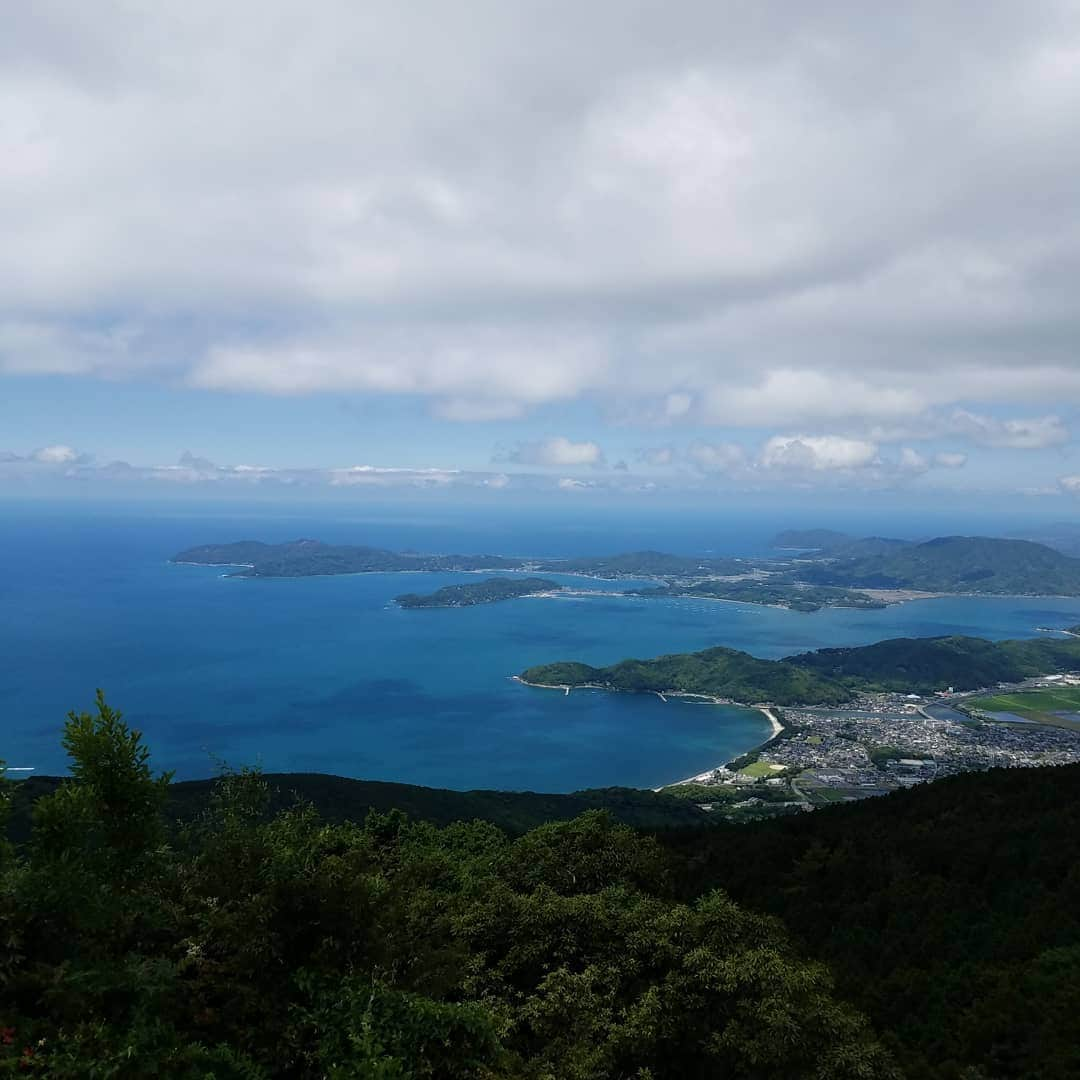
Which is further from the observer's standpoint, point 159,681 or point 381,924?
point 159,681

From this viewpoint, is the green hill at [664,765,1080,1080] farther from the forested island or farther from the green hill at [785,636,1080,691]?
the green hill at [785,636,1080,691]

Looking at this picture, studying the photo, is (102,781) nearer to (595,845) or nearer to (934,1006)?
(595,845)

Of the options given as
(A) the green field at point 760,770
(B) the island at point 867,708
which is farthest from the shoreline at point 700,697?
(A) the green field at point 760,770

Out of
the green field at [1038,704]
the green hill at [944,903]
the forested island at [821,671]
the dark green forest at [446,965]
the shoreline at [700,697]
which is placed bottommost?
the shoreline at [700,697]

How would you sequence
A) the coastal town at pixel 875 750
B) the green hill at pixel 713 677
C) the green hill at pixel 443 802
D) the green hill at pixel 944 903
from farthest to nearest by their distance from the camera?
1. the green hill at pixel 713 677
2. the coastal town at pixel 875 750
3. the green hill at pixel 443 802
4. the green hill at pixel 944 903

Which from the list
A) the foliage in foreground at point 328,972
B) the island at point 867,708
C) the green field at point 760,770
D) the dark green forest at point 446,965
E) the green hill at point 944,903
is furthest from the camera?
the green field at point 760,770

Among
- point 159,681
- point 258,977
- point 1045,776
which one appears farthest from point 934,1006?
point 159,681

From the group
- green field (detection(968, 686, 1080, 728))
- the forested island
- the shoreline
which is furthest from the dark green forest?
green field (detection(968, 686, 1080, 728))

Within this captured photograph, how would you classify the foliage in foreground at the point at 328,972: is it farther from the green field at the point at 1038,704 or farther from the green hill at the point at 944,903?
the green field at the point at 1038,704
